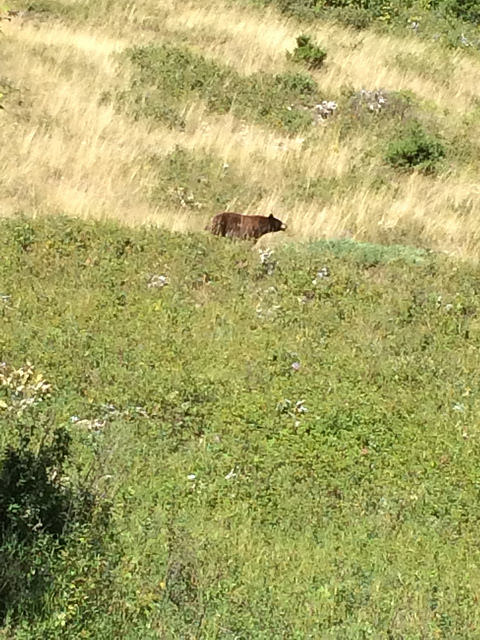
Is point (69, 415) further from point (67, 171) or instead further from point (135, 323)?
point (67, 171)

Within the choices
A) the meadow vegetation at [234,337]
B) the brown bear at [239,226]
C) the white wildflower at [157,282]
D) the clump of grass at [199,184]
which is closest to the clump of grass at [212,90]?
the meadow vegetation at [234,337]

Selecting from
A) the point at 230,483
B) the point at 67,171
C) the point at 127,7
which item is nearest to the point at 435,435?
the point at 230,483

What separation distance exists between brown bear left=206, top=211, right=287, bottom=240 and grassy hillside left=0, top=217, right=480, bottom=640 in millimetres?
516

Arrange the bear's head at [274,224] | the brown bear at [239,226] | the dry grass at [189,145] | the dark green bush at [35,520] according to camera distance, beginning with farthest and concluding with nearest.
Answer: the dry grass at [189,145] → the bear's head at [274,224] → the brown bear at [239,226] → the dark green bush at [35,520]

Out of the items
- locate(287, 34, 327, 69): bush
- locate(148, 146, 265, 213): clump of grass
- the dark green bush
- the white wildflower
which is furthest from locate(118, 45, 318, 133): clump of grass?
the dark green bush

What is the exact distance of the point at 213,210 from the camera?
39.8 feet

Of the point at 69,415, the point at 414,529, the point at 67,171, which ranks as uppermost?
the point at 414,529

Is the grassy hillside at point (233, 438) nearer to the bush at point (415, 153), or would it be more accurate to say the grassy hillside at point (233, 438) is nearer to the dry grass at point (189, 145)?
the dry grass at point (189, 145)

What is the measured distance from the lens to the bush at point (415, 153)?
13.8m

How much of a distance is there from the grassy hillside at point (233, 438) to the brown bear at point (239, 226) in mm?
516

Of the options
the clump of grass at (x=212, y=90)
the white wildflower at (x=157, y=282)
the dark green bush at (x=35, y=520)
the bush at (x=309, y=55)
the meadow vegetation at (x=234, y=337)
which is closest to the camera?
the dark green bush at (x=35, y=520)

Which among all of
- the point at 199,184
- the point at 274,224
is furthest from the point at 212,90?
the point at 274,224

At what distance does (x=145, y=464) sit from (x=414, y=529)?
6.19 feet

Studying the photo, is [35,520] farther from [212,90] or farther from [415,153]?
[212,90]
